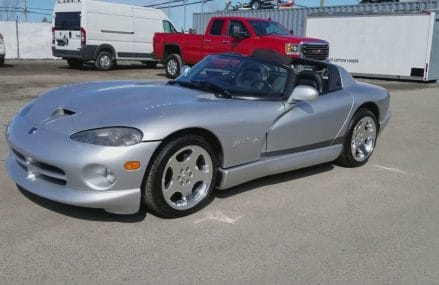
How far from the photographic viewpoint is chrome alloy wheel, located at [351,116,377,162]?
19.4 ft

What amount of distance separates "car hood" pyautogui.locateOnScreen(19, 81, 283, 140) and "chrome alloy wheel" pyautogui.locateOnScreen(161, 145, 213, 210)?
0.26m

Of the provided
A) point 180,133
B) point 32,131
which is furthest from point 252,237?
point 32,131

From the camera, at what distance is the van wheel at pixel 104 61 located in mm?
18188

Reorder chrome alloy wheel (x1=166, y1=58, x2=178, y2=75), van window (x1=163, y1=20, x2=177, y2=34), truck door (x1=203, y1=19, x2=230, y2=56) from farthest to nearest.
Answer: van window (x1=163, y1=20, x2=177, y2=34)
chrome alloy wheel (x1=166, y1=58, x2=178, y2=75)
truck door (x1=203, y1=19, x2=230, y2=56)

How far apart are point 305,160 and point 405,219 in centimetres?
117

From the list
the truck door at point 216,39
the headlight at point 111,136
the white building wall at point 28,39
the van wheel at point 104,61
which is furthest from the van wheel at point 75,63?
the headlight at point 111,136

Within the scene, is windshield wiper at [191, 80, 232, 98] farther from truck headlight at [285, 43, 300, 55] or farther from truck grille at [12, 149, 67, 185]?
truck headlight at [285, 43, 300, 55]

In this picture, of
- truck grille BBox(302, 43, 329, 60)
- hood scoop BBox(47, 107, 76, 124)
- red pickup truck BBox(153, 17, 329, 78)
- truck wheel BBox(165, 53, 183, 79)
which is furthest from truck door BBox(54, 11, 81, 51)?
hood scoop BBox(47, 107, 76, 124)

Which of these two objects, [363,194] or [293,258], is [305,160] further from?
[293,258]

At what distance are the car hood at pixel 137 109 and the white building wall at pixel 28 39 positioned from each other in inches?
803

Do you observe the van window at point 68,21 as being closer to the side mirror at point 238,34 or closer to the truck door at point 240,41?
the truck door at point 240,41

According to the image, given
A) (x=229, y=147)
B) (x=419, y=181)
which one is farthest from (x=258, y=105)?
(x=419, y=181)

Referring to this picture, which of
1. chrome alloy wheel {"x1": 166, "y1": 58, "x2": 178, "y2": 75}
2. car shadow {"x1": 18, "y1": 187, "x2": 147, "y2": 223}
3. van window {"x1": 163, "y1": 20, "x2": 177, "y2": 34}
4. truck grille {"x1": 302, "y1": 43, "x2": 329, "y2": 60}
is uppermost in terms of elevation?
van window {"x1": 163, "y1": 20, "x2": 177, "y2": 34}

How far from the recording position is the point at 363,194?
16.5 feet
